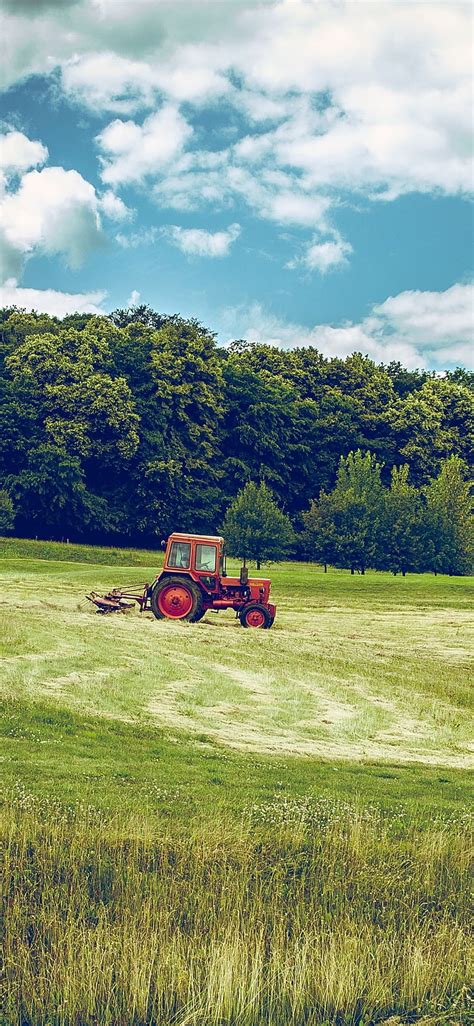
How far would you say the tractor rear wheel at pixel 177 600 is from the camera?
30.3 metres

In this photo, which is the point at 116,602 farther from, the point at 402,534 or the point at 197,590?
the point at 402,534

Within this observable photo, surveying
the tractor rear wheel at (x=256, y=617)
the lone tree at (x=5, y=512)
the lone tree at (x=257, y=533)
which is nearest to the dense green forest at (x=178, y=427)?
the lone tree at (x=5, y=512)

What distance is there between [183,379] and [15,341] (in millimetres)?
15895

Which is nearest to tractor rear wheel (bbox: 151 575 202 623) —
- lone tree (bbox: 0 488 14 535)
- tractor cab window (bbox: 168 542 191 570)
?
tractor cab window (bbox: 168 542 191 570)

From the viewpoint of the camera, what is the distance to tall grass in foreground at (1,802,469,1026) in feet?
21.1

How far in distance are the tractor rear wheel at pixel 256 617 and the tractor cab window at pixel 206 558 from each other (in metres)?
1.90

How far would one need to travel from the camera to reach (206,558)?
31.2 m

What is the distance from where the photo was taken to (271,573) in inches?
2169

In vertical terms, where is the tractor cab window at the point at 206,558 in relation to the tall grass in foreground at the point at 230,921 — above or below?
above

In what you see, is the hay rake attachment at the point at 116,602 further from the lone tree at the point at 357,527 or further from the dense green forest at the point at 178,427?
the dense green forest at the point at 178,427

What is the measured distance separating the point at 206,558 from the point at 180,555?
0.88 meters

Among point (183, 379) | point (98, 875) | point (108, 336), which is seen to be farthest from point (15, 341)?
point (98, 875)

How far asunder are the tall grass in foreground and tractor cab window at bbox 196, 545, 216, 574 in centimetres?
2141

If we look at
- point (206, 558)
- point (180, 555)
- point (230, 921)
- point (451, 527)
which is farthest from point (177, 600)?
point (451, 527)
